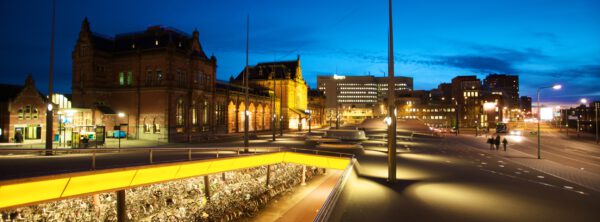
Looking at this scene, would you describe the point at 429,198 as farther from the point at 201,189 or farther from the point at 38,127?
the point at 38,127

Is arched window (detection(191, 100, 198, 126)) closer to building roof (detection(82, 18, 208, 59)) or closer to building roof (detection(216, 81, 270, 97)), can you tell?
building roof (detection(82, 18, 208, 59))

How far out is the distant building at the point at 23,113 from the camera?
42844mm

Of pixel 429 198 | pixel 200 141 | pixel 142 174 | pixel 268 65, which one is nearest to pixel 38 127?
pixel 200 141

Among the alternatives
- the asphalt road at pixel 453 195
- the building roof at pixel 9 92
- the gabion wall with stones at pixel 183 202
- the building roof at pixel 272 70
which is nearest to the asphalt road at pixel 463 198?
the asphalt road at pixel 453 195

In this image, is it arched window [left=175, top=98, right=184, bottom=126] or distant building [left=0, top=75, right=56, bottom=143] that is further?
arched window [left=175, top=98, right=184, bottom=126]

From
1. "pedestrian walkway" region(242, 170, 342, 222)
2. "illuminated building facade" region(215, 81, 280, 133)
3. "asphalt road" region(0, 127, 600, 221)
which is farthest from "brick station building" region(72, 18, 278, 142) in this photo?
"asphalt road" region(0, 127, 600, 221)

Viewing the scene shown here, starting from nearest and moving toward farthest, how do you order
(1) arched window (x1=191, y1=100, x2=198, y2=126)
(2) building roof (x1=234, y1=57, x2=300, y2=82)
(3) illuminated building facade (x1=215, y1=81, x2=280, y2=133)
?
(1) arched window (x1=191, y1=100, x2=198, y2=126), (3) illuminated building facade (x1=215, y1=81, x2=280, y2=133), (2) building roof (x1=234, y1=57, x2=300, y2=82)

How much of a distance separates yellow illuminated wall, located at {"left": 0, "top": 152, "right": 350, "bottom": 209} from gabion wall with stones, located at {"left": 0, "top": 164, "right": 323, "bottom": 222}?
11.2 ft

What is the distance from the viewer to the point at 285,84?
9531 cm

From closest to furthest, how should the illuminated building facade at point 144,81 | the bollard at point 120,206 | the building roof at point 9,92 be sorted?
the bollard at point 120,206 → the building roof at point 9,92 → the illuminated building facade at point 144,81

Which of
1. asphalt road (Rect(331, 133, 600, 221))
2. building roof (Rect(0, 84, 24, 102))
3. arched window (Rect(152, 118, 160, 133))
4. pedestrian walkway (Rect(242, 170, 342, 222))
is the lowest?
pedestrian walkway (Rect(242, 170, 342, 222))

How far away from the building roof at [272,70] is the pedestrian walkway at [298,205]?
7381 centimetres

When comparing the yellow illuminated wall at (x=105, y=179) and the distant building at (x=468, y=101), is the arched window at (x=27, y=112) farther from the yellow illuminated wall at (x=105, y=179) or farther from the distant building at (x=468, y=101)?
the distant building at (x=468, y=101)

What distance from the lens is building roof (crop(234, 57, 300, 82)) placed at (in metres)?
96.9
